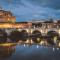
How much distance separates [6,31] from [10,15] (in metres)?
16.0

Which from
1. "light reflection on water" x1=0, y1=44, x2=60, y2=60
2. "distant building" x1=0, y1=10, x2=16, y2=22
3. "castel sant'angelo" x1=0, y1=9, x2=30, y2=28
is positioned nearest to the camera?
"light reflection on water" x1=0, y1=44, x2=60, y2=60

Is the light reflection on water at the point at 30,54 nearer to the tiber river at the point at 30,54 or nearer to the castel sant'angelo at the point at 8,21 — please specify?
the tiber river at the point at 30,54

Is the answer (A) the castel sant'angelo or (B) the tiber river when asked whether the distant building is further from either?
(B) the tiber river

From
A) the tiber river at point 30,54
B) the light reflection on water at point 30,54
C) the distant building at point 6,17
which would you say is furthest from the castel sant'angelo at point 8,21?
the light reflection on water at point 30,54

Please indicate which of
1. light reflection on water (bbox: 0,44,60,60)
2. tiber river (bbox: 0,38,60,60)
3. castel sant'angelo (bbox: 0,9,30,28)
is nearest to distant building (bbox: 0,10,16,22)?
castel sant'angelo (bbox: 0,9,30,28)

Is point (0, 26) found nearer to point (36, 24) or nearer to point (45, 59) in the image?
point (36, 24)

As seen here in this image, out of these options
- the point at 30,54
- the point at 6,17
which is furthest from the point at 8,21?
the point at 30,54

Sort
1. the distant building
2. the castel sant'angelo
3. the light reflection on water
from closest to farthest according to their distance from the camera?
the light reflection on water → the castel sant'angelo → the distant building

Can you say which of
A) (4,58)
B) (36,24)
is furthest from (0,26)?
(4,58)

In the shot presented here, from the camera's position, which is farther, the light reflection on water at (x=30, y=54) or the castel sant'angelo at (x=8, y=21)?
the castel sant'angelo at (x=8, y=21)

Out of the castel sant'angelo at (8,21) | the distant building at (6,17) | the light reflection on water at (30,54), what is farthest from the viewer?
the distant building at (6,17)

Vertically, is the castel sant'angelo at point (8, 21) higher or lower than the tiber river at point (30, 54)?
higher

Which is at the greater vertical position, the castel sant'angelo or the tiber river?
the castel sant'angelo

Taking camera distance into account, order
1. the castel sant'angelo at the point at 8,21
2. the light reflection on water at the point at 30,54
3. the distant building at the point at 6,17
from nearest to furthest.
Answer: the light reflection on water at the point at 30,54 < the castel sant'angelo at the point at 8,21 < the distant building at the point at 6,17
